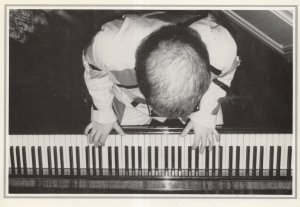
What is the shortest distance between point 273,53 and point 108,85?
725 mm

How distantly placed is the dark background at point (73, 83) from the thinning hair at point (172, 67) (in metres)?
0.17

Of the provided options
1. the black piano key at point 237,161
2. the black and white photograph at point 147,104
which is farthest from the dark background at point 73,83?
the black piano key at point 237,161

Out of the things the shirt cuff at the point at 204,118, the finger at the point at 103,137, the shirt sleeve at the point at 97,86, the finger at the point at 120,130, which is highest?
the shirt sleeve at the point at 97,86

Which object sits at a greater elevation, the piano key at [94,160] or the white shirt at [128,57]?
the white shirt at [128,57]

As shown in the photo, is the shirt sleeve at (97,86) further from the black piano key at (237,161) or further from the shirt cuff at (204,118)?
the black piano key at (237,161)

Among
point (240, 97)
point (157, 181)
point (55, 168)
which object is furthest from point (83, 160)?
point (240, 97)

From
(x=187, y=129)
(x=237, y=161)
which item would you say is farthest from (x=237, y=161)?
(x=187, y=129)

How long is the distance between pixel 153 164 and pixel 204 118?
0.30 metres

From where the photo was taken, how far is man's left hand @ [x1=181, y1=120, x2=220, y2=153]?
68.1 inches

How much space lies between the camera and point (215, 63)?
169 centimetres

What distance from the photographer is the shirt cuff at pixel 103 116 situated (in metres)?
1.72

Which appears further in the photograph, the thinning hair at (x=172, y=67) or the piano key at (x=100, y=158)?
the piano key at (x=100, y=158)

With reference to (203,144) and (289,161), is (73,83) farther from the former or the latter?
(289,161)

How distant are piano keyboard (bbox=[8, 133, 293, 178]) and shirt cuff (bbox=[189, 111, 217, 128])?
8 centimetres
